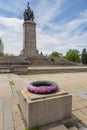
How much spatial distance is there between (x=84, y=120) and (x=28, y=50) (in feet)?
96.5

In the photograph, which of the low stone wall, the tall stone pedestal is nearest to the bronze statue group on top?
the tall stone pedestal

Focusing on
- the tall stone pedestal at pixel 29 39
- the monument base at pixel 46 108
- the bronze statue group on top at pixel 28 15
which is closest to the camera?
the monument base at pixel 46 108

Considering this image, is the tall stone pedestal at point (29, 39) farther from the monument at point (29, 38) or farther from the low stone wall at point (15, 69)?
the low stone wall at point (15, 69)

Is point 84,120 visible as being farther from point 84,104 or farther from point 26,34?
point 26,34

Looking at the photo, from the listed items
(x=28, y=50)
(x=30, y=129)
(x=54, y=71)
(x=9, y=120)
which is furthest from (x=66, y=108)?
(x=28, y=50)

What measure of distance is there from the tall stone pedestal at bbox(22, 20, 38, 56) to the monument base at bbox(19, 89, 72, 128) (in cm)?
2909

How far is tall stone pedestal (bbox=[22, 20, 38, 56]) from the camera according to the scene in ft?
104

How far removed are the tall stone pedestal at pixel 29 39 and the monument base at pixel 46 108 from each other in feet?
95.4

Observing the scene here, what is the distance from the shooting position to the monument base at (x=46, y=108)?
8.00ft

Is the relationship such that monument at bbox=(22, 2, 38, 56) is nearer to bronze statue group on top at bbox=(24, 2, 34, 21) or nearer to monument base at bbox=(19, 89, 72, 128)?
bronze statue group on top at bbox=(24, 2, 34, 21)

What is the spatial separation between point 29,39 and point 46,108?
30.5 m

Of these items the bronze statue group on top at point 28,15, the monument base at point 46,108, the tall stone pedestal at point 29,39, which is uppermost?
the bronze statue group on top at point 28,15

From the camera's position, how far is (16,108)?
3434 mm

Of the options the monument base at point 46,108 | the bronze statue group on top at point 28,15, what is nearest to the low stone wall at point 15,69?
the monument base at point 46,108
